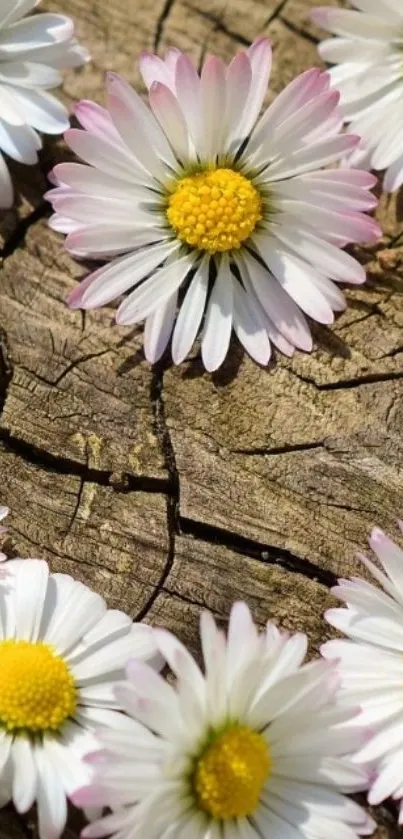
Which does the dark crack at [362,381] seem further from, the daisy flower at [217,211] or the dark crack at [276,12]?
the dark crack at [276,12]

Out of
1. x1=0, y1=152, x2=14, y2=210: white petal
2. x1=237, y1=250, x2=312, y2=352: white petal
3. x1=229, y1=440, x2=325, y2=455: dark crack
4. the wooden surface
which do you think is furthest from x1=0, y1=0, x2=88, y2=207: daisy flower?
x1=229, y1=440, x2=325, y2=455: dark crack

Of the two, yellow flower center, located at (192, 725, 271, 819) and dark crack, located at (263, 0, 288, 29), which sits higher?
dark crack, located at (263, 0, 288, 29)

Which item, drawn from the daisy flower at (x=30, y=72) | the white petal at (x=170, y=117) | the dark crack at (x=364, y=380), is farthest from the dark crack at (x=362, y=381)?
the daisy flower at (x=30, y=72)

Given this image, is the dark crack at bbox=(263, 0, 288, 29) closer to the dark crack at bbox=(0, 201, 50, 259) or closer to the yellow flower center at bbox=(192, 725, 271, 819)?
the dark crack at bbox=(0, 201, 50, 259)

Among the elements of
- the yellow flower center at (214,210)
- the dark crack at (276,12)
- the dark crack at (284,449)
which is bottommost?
the dark crack at (284,449)

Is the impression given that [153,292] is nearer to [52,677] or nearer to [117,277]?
[117,277]

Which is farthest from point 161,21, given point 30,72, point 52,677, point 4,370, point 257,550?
point 52,677
